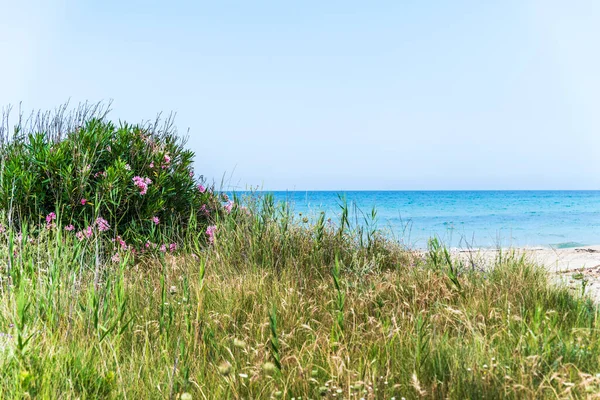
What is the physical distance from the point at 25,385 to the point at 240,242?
12.1ft

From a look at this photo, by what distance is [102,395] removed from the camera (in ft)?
8.30

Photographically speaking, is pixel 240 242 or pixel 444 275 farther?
pixel 240 242

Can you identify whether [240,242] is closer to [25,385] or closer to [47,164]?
[47,164]

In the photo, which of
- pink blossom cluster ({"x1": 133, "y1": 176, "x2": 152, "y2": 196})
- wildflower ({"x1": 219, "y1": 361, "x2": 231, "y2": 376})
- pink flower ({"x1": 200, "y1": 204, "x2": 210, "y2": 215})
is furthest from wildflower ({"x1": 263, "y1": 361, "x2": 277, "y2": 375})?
pink flower ({"x1": 200, "y1": 204, "x2": 210, "y2": 215})

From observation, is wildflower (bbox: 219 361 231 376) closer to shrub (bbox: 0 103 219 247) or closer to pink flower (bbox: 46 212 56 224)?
shrub (bbox: 0 103 219 247)

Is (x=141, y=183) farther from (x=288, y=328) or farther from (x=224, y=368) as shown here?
(x=224, y=368)

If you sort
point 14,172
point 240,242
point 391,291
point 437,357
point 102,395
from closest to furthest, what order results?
point 102,395 → point 437,357 → point 391,291 → point 240,242 → point 14,172

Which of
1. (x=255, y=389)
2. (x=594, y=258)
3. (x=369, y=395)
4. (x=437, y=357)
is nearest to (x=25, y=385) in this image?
(x=255, y=389)

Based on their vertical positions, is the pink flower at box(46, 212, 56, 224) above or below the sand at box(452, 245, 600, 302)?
above

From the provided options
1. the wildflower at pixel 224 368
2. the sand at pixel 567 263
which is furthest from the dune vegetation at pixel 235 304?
the sand at pixel 567 263

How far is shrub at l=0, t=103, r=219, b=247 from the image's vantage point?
6.29m

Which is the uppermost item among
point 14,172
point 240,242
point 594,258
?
point 14,172

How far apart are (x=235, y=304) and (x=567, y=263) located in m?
7.35

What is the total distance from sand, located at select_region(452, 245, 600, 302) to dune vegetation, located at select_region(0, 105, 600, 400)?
0.94 ft
